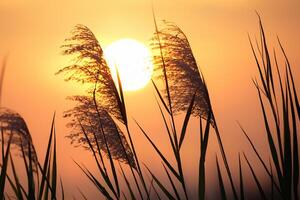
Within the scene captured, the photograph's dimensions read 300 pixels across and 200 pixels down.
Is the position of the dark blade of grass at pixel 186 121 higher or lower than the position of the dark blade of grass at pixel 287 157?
higher

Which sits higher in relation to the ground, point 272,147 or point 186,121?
point 186,121

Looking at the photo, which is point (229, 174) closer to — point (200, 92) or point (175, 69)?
point (200, 92)

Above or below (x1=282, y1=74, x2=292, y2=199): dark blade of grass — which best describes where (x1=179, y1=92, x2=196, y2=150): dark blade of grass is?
above

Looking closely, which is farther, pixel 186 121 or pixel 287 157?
pixel 186 121

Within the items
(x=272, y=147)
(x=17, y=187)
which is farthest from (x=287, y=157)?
(x=17, y=187)

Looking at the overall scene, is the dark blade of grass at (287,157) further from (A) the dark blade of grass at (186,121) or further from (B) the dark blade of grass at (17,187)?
(B) the dark blade of grass at (17,187)

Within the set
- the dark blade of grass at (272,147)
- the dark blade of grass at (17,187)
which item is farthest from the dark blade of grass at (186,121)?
the dark blade of grass at (17,187)

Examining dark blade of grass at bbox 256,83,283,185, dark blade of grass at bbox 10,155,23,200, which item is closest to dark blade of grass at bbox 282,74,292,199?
dark blade of grass at bbox 256,83,283,185

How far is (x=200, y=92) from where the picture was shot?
346 centimetres

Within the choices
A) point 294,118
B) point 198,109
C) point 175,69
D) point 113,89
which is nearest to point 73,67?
point 113,89

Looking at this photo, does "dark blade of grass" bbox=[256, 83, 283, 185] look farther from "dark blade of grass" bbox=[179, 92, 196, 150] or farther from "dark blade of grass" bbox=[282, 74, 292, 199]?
"dark blade of grass" bbox=[179, 92, 196, 150]

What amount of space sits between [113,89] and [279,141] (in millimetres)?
1186

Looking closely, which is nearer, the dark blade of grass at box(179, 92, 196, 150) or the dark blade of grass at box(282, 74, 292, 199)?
the dark blade of grass at box(282, 74, 292, 199)

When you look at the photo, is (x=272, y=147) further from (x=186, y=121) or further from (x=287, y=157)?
(x=186, y=121)
